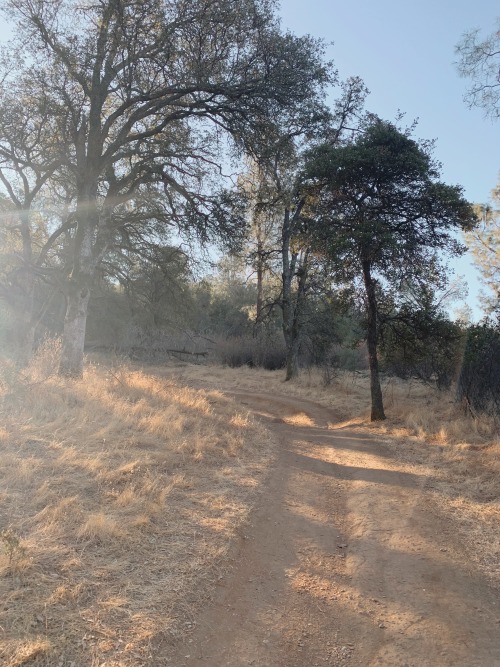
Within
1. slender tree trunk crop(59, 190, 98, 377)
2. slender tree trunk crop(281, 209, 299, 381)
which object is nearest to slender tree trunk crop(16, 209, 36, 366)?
slender tree trunk crop(59, 190, 98, 377)

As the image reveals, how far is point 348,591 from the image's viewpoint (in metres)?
4.34

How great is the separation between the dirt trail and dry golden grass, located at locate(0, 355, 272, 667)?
0.30 m

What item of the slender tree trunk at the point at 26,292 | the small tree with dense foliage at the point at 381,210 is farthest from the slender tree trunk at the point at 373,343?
the slender tree trunk at the point at 26,292

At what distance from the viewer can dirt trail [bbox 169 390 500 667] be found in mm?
3490

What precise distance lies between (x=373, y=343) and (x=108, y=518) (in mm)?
10188

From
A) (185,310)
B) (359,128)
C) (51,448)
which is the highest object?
(359,128)

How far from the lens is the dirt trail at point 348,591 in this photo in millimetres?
3490

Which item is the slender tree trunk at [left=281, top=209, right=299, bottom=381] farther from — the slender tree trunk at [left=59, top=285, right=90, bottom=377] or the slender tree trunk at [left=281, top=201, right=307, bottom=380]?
the slender tree trunk at [left=59, top=285, right=90, bottom=377]

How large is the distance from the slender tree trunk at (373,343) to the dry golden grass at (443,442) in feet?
1.26

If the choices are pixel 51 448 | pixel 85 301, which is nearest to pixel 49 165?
pixel 85 301

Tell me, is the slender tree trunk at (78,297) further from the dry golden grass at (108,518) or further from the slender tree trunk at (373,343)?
the slender tree trunk at (373,343)

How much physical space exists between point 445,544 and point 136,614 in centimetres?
342

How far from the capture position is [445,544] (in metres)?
5.32

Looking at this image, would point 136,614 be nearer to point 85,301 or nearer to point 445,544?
point 445,544
